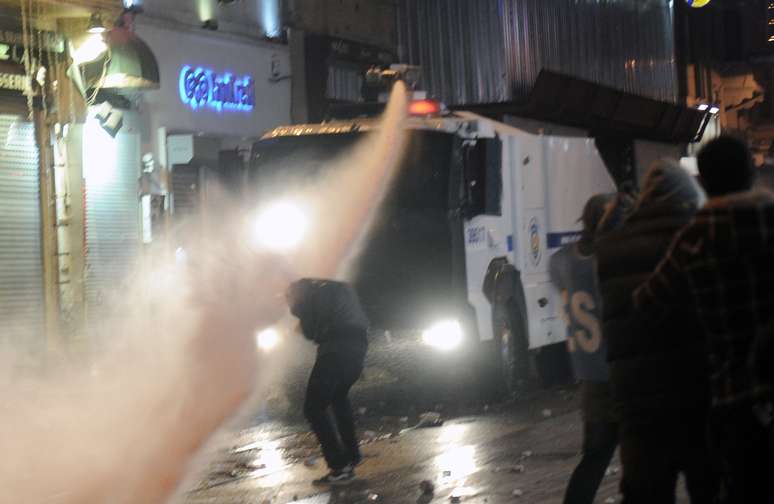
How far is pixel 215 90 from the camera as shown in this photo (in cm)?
2042

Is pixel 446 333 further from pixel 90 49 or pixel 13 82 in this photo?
pixel 13 82

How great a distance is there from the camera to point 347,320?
953cm

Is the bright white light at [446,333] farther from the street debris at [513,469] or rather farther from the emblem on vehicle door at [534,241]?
the street debris at [513,469]

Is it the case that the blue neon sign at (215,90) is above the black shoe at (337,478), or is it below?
above

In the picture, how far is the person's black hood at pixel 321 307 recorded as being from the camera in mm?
9406

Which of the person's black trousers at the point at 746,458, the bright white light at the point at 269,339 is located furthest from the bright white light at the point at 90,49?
the person's black trousers at the point at 746,458

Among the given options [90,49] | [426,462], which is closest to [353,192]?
[426,462]

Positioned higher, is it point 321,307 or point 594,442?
point 321,307

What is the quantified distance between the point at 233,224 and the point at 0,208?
12.7ft

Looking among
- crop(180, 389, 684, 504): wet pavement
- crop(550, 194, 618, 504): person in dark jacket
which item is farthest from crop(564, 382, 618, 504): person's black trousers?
crop(180, 389, 684, 504): wet pavement

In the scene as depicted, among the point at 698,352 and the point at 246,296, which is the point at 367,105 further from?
the point at 698,352

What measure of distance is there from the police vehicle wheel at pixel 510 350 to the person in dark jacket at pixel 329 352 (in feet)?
15.4

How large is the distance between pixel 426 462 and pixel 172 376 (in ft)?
6.84

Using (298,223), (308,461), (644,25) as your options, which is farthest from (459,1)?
(308,461)
